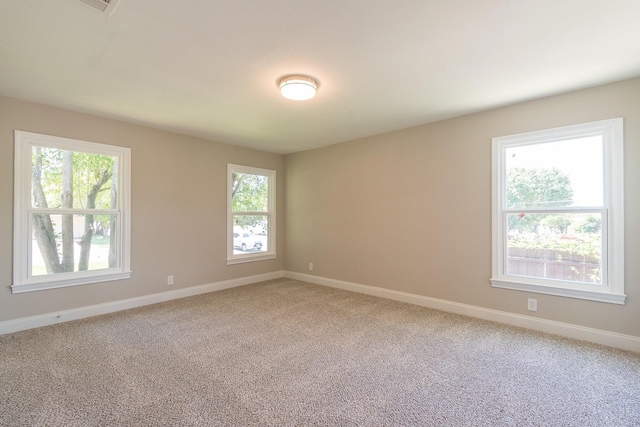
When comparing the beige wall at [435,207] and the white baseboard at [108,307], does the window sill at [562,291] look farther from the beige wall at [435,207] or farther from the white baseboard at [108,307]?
the white baseboard at [108,307]

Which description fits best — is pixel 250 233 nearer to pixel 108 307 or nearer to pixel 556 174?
pixel 108 307

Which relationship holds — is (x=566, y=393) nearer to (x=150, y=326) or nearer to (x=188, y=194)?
(x=150, y=326)

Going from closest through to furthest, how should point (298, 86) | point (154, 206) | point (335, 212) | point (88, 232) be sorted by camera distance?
point (298, 86) < point (88, 232) < point (154, 206) < point (335, 212)

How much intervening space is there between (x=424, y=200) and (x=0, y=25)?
415cm

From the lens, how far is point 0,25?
73.8 inches

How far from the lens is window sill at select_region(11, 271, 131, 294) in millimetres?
3076

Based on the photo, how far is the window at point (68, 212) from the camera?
10.2 ft

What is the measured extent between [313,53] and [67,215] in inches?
133

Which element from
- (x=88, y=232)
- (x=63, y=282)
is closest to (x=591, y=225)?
(x=88, y=232)

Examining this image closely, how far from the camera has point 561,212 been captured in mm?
2986

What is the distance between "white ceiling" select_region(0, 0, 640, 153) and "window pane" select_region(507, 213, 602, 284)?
1306mm

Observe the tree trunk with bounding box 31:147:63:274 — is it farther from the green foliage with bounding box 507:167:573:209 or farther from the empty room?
the green foliage with bounding box 507:167:573:209

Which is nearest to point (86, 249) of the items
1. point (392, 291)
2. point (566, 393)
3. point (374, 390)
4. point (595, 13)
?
point (374, 390)

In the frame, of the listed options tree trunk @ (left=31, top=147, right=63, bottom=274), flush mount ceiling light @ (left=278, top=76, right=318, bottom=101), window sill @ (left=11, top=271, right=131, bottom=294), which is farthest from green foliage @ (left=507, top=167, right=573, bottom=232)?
tree trunk @ (left=31, top=147, right=63, bottom=274)
